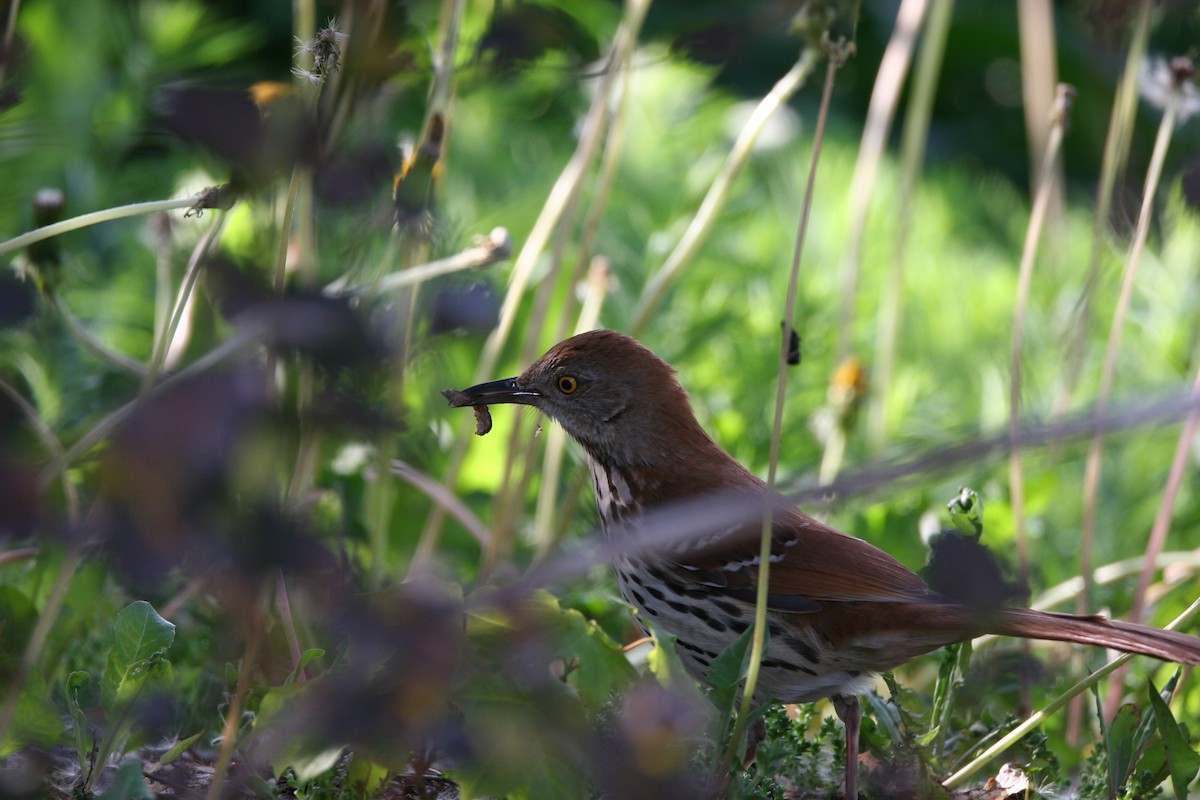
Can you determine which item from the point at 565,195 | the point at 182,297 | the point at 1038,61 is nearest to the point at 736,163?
the point at 565,195

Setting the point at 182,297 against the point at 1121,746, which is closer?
the point at 182,297

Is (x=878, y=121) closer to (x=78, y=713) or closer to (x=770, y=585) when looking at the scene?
(x=770, y=585)

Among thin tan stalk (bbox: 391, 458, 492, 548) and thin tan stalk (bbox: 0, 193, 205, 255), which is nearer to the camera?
thin tan stalk (bbox: 0, 193, 205, 255)

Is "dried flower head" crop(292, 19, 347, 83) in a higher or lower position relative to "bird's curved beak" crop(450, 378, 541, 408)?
higher

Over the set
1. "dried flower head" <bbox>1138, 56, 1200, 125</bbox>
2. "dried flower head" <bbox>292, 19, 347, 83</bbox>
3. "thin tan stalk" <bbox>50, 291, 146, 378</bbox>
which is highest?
"dried flower head" <bbox>292, 19, 347, 83</bbox>

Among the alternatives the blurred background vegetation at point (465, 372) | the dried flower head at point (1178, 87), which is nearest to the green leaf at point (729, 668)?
the blurred background vegetation at point (465, 372)

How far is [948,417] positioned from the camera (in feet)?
12.0

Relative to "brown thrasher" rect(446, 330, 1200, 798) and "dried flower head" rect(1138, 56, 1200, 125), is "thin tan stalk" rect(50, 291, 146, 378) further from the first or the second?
"dried flower head" rect(1138, 56, 1200, 125)

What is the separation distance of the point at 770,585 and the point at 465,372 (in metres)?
1.61

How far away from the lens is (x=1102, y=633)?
1.61m

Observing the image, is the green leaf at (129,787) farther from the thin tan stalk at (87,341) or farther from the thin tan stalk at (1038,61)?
the thin tan stalk at (1038,61)

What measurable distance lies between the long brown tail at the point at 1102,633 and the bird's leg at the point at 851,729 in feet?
0.83

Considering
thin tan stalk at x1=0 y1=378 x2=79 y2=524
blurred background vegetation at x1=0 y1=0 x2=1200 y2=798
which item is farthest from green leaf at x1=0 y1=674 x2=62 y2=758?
thin tan stalk at x1=0 y1=378 x2=79 y2=524

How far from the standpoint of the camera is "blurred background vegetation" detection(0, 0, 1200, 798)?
94cm
